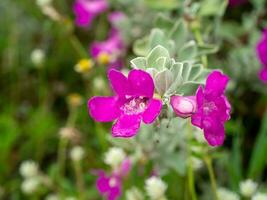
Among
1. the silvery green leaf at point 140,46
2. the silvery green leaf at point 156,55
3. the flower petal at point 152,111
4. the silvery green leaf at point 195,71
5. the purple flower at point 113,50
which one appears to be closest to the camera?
the flower petal at point 152,111

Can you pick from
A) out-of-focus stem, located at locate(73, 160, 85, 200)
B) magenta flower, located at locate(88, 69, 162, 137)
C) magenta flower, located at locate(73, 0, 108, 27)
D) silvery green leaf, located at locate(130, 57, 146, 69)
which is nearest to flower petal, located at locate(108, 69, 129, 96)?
magenta flower, located at locate(88, 69, 162, 137)

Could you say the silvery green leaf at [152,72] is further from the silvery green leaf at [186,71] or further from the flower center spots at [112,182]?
the flower center spots at [112,182]

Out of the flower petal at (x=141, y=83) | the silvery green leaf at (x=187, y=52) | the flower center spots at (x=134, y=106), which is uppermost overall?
the flower petal at (x=141, y=83)

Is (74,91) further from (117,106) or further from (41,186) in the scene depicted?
(117,106)

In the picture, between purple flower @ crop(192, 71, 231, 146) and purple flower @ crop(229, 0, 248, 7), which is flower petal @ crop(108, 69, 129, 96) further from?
purple flower @ crop(229, 0, 248, 7)

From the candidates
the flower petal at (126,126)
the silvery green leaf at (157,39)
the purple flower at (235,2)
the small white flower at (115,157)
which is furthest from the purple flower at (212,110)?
the purple flower at (235,2)

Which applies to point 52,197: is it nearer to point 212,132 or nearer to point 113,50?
point 113,50
